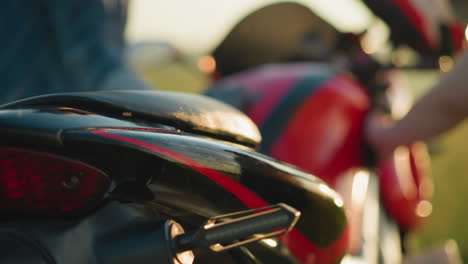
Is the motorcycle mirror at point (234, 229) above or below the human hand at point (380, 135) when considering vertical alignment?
above

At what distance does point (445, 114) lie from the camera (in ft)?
2.96

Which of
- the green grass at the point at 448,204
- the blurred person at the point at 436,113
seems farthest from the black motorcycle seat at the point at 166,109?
the green grass at the point at 448,204

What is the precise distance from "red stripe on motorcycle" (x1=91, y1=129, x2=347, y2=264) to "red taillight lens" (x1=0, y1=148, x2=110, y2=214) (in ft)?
0.13

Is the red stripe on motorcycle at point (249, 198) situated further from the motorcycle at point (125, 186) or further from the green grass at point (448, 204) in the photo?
the green grass at point (448, 204)

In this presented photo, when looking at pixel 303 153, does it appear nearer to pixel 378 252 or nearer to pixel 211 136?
pixel 378 252

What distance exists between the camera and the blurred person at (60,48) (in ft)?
4.16

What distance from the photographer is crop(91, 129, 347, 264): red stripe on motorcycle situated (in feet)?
1.41

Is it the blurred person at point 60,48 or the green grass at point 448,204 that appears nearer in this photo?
the blurred person at point 60,48

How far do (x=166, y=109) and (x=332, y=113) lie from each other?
0.66 metres

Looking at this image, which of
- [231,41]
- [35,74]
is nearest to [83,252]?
[35,74]

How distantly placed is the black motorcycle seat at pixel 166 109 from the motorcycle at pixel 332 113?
467mm

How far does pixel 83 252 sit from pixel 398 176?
46.0 inches

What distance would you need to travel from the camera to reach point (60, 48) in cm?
142

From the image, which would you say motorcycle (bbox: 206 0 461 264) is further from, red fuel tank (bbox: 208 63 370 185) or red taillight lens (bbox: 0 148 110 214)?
red taillight lens (bbox: 0 148 110 214)
